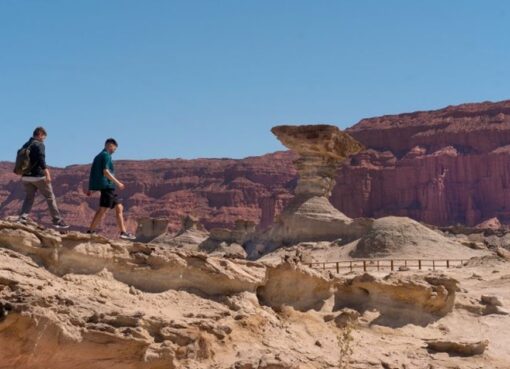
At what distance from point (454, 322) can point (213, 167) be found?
4452 inches

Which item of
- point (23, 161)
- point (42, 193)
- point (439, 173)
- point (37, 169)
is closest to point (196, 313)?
point (42, 193)

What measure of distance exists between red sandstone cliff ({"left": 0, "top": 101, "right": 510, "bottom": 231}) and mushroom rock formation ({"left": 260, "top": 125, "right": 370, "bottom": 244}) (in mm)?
55947

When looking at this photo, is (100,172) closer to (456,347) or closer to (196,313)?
(196,313)

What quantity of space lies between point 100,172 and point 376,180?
95111 millimetres

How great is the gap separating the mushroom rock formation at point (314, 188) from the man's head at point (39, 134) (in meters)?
30.9

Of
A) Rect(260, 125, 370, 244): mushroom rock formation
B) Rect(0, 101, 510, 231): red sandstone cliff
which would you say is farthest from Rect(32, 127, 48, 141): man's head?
Rect(0, 101, 510, 231): red sandstone cliff

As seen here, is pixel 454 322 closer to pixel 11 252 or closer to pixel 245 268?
pixel 245 268

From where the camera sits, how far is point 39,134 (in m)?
8.60

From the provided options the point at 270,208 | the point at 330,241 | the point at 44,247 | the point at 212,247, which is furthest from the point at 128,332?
the point at 270,208

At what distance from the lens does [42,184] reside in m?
8.77

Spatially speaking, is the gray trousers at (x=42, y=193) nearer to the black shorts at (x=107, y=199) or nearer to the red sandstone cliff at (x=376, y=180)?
the black shorts at (x=107, y=199)

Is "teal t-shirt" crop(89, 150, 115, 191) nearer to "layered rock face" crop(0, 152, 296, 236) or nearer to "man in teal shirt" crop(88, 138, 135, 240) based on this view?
"man in teal shirt" crop(88, 138, 135, 240)

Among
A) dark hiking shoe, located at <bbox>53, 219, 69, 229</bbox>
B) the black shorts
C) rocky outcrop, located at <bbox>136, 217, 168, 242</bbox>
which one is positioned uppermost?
the black shorts

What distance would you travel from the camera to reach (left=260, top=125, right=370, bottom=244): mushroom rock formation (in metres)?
39.5
